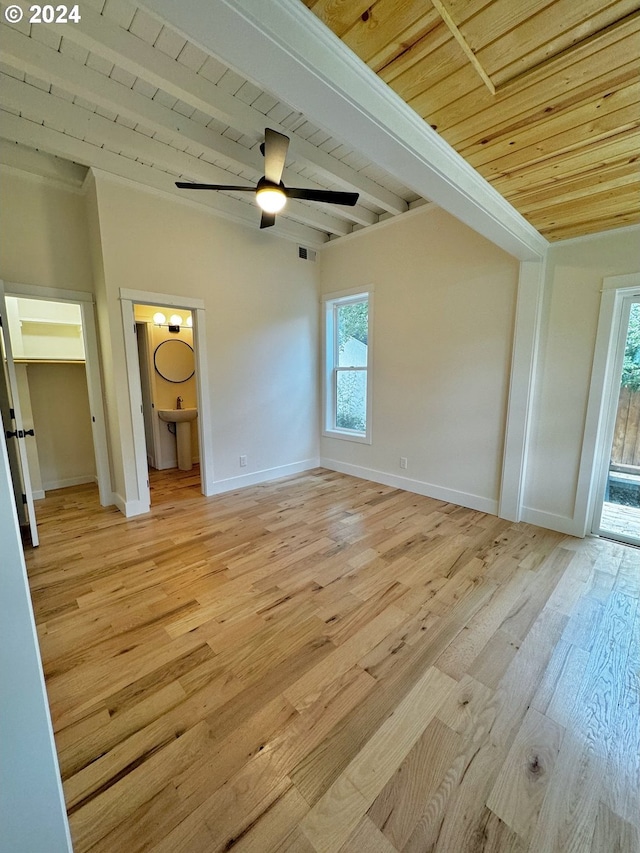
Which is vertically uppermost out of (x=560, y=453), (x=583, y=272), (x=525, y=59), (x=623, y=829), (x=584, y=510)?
(x=525, y=59)

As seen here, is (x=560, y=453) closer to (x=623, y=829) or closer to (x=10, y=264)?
(x=623, y=829)

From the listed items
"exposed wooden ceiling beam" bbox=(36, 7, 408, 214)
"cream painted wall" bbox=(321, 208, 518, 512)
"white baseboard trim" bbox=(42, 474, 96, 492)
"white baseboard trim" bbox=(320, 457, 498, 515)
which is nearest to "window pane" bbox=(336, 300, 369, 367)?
"cream painted wall" bbox=(321, 208, 518, 512)

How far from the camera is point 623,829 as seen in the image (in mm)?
1031

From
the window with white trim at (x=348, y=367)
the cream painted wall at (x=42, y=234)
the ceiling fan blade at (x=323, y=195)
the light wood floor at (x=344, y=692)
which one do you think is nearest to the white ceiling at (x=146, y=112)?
the cream painted wall at (x=42, y=234)

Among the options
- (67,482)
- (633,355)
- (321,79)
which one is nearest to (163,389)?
(67,482)

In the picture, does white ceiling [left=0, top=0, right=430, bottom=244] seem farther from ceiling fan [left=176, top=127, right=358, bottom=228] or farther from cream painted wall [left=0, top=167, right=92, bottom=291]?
ceiling fan [left=176, top=127, right=358, bottom=228]

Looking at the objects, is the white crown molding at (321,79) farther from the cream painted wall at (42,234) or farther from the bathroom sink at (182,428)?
the bathroom sink at (182,428)

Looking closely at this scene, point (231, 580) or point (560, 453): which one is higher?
point (560, 453)

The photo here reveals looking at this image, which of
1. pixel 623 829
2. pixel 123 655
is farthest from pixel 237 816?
pixel 623 829

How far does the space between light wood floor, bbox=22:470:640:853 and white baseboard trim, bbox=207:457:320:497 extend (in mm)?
1146

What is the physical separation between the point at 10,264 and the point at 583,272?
4.87 m

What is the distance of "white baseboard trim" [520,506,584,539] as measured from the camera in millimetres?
2849

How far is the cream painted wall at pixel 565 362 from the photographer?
2.58 m

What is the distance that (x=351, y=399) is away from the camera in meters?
4.59
